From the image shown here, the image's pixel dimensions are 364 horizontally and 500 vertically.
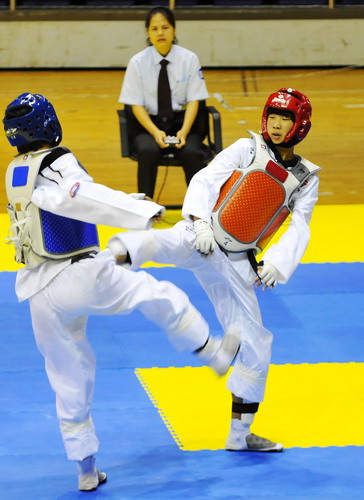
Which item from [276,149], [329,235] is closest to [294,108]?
[276,149]

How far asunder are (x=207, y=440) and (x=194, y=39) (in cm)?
1171

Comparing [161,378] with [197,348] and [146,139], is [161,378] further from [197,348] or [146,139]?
[146,139]

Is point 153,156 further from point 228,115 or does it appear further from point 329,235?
point 228,115

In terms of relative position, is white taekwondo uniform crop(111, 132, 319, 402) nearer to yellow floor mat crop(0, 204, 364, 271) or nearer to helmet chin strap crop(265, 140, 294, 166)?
helmet chin strap crop(265, 140, 294, 166)

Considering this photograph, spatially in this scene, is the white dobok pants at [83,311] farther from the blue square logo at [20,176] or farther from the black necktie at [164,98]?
the black necktie at [164,98]

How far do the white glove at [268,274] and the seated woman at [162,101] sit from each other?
4.44 m

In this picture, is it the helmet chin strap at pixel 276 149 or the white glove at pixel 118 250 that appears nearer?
the white glove at pixel 118 250

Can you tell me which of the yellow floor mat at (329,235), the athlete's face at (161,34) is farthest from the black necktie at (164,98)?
the yellow floor mat at (329,235)

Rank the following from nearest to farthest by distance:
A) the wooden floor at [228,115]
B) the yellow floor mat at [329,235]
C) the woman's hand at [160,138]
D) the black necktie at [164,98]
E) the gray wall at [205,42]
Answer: the yellow floor mat at [329,235] < the woman's hand at [160,138] < the black necktie at [164,98] < the wooden floor at [228,115] < the gray wall at [205,42]

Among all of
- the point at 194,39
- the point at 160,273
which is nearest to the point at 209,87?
the point at 194,39

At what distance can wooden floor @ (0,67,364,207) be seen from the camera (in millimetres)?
10593

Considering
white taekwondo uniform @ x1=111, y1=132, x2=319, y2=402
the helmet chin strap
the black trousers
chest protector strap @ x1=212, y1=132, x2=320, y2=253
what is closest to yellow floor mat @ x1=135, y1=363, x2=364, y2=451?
white taekwondo uniform @ x1=111, y1=132, x2=319, y2=402

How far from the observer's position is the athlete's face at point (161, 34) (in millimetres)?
8914

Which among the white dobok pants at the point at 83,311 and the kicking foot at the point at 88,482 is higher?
the white dobok pants at the point at 83,311
